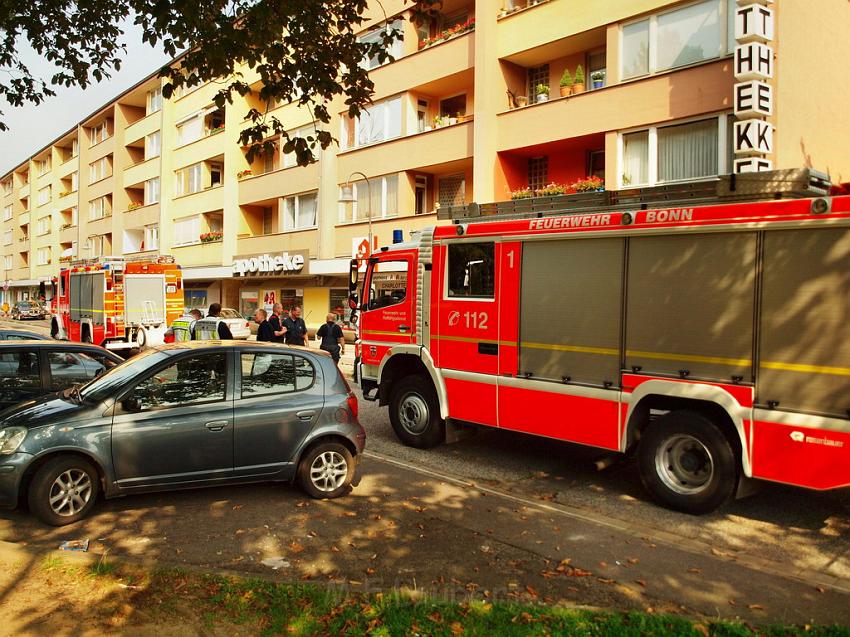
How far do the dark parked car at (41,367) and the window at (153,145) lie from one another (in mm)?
35647

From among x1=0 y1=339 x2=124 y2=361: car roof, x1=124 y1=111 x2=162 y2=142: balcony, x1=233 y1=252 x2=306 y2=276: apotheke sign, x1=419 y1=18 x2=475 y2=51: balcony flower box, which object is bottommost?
x1=0 y1=339 x2=124 y2=361: car roof

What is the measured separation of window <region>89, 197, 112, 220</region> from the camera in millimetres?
49938

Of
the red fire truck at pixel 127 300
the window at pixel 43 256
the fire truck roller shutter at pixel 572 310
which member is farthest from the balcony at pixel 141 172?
the fire truck roller shutter at pixel 572 310

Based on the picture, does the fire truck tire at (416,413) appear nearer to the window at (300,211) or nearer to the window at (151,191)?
the window at (300,211)

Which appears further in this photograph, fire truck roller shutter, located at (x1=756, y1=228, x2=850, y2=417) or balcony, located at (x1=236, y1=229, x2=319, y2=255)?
balcony, located at (x1=236, y1=229, x2=319, y2=255)

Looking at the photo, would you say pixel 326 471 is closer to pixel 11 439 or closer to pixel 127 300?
pixel 11 439

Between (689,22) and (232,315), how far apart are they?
2126 centimetres

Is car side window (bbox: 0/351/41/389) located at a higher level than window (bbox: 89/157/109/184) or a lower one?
lower

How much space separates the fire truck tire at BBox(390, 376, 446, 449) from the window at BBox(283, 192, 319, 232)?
1926cm

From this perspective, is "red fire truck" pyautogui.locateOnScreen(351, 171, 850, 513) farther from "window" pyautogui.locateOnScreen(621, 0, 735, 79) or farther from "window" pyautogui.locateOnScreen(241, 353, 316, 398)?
"window" pyautogui.locateOnScreen(621, 0, 735, 79)

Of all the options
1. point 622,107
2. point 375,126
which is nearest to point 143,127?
point 375,126

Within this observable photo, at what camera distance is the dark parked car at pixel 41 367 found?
7.35 m

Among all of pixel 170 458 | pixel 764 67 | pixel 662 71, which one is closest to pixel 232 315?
pixel 662 71

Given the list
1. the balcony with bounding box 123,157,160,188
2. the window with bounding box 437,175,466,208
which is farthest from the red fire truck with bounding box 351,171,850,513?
the balcony with bounding box 123,157,160,188
